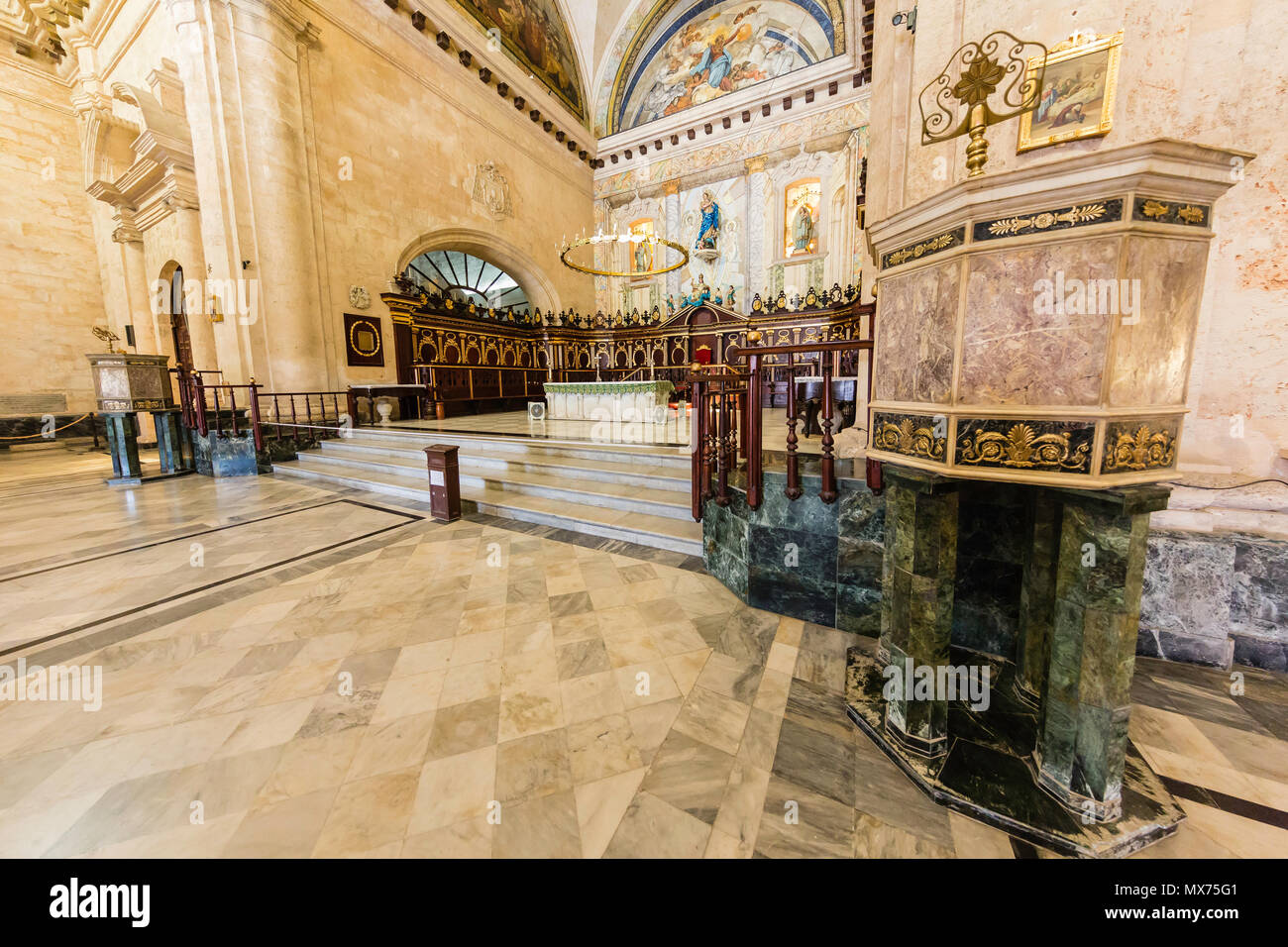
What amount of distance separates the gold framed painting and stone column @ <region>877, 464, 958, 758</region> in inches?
107

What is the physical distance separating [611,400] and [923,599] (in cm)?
702

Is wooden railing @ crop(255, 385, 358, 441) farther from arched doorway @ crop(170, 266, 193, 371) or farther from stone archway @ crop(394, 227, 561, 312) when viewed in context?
arched doorway @ crop(170, 266, 193, 371)

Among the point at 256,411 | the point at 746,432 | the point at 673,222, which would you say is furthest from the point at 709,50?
the point at 746,432

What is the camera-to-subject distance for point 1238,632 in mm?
2271

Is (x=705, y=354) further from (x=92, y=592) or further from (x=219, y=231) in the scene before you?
(x=92, y=592)

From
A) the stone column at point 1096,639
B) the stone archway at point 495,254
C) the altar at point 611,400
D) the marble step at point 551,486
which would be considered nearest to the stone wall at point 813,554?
the stone column at point 1096,639

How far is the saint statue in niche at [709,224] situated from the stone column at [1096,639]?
15.3m

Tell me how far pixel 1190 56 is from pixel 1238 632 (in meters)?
3.09

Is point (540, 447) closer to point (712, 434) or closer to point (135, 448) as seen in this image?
point (712, 434)

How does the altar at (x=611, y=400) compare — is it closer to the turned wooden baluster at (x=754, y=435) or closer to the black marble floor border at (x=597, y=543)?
the black marble floor border at (x=597, y=543)

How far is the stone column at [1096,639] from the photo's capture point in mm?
1360

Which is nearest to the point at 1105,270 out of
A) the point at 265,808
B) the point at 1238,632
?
the point at 1238,632

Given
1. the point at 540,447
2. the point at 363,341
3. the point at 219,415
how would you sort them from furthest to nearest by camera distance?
the point at 363,341 → the point at 219,415 → the point at 540,447

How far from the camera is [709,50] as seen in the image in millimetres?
14680
